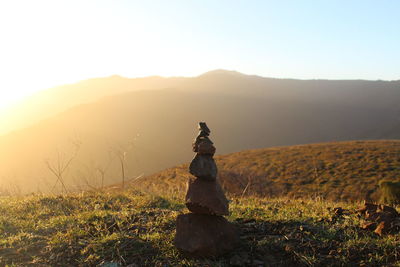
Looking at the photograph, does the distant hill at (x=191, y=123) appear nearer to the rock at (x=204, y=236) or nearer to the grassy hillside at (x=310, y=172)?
the grassy hillside at (x=310, y=172)

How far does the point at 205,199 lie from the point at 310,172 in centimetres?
1557

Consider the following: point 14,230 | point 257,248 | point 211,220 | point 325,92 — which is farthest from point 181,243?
point 325,92

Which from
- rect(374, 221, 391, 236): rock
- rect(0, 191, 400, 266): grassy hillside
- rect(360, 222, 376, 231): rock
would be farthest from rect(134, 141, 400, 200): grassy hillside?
rect(374, 221, 391, 236): rock

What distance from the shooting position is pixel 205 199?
3430 millimetres

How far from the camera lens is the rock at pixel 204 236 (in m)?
3.30

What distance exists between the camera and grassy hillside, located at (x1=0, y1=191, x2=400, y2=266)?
3.20 metres

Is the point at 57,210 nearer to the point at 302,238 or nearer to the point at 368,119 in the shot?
the point at 302,238

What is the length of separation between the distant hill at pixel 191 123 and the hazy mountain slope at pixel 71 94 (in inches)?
2029

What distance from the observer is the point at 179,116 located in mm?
67125

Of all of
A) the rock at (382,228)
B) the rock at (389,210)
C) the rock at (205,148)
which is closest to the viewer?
the rock at (382,228)

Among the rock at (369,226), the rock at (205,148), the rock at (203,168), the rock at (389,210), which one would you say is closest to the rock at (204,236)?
the rock at (203,168)

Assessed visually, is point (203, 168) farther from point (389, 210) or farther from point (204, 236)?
point (389, 210)

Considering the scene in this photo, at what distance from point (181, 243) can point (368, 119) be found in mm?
77528

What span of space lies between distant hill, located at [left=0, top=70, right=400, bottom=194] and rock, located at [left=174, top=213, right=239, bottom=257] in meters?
33.3
